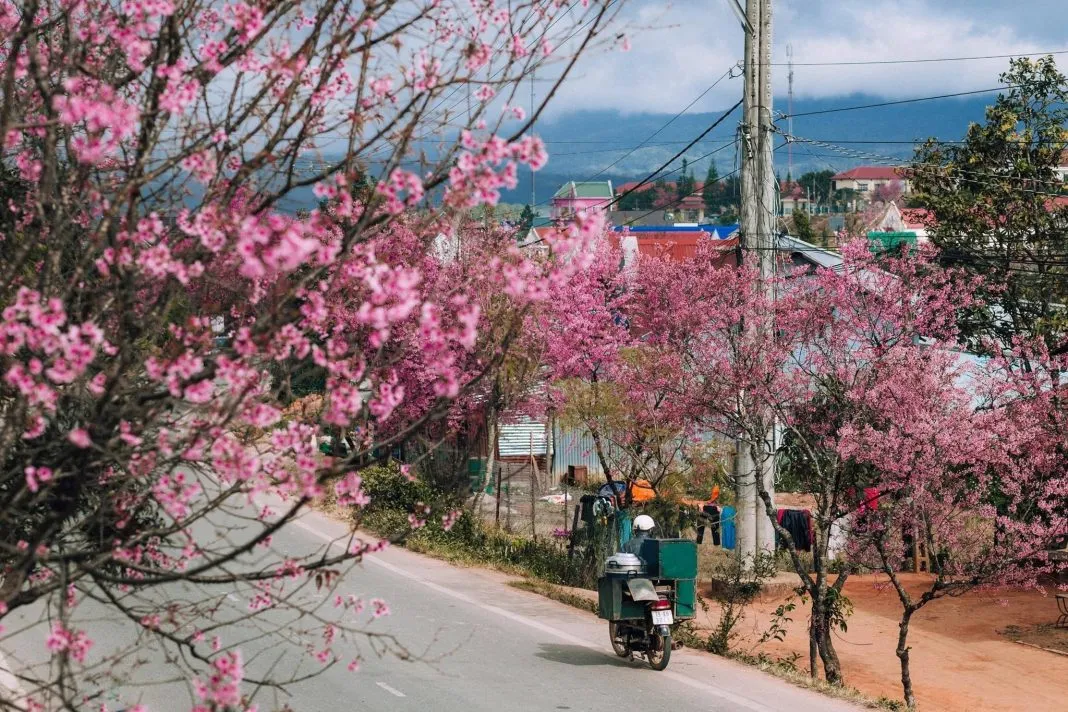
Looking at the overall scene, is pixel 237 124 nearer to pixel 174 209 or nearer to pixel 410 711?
pixel 174 209

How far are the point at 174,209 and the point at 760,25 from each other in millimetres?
17263

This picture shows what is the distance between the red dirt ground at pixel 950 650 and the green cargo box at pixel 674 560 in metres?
2.38

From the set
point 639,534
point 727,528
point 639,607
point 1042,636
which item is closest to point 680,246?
point 727,528

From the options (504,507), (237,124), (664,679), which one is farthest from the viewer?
(504,507)

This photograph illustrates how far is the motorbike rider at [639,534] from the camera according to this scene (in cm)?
1488

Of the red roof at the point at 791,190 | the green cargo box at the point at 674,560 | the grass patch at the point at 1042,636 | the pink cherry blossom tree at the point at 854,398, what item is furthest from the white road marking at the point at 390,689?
the red roof at the point at 791,190

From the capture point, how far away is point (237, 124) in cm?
529

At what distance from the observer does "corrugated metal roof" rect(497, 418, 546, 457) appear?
136ft

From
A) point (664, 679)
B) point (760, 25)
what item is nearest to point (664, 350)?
point (760, 25)

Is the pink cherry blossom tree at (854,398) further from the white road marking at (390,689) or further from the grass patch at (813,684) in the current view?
the white road marking at (390,689)

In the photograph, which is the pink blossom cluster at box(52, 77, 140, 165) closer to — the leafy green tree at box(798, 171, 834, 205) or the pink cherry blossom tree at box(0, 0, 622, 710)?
the pink cherry blossom tree at box(0, 0, 622, 710)

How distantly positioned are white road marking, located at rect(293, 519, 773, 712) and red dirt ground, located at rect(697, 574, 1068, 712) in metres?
2.23

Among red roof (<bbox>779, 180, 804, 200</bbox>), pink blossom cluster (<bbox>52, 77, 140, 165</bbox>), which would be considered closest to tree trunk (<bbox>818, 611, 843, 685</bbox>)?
pink blossom cluster (<bbox>52, 77, 140, 165</bbox>)

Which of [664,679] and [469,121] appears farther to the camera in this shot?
[664,679]
